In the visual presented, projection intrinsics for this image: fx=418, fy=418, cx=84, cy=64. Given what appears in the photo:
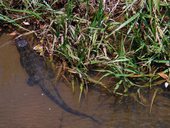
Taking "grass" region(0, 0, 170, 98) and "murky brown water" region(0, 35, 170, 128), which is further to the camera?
"grass" region(0, 0, 170, 98)

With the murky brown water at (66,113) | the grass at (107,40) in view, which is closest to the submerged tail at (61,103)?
the murky brown water at (66,113)

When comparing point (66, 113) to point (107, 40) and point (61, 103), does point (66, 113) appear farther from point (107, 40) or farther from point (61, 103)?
point (107, 40)

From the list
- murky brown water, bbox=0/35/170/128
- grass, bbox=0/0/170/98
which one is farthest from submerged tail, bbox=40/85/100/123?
grass, bbox=0/0/170/98

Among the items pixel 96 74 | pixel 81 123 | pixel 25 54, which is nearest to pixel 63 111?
pixel 81 123

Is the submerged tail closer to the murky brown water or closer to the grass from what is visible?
the murky brown water

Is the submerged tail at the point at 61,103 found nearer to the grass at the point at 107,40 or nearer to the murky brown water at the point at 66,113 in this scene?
the murky brown water at the point at 66,113

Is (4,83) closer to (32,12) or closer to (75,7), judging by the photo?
(32,12)
